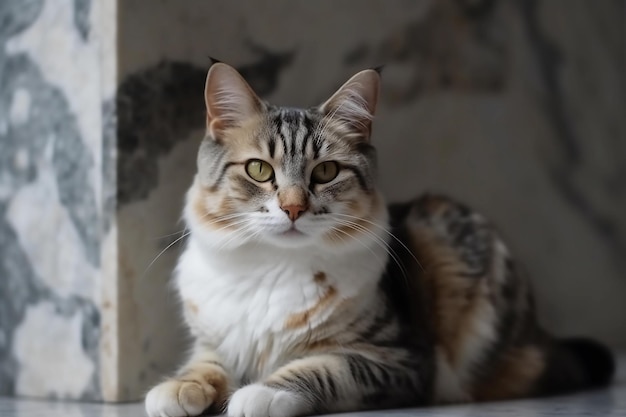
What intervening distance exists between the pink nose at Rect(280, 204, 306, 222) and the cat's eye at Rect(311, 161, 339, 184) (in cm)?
12

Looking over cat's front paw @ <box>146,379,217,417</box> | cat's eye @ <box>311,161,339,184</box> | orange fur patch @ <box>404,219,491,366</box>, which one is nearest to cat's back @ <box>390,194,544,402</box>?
orange fur patch @ <box>404,219,491,366</box>

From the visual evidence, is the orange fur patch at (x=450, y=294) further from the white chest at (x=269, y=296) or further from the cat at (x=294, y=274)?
the white chest at (x=269, y=296)

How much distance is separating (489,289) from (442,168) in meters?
0.89

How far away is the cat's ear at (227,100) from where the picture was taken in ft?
6.23

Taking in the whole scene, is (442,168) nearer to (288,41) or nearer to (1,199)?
(288,41)

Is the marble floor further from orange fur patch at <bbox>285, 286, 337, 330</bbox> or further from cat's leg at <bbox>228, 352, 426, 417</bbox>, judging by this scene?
orange fur patch at <bbox>285, 286, 337, 330</bbox>

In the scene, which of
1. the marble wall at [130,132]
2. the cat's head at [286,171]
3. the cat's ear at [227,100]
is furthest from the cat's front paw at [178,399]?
the cat's ear at [227,100]

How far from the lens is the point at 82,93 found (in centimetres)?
228

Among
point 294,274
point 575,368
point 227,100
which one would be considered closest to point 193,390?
point 294,274

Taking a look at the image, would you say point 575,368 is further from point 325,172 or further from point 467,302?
point 325,172

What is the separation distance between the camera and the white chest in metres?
1.91

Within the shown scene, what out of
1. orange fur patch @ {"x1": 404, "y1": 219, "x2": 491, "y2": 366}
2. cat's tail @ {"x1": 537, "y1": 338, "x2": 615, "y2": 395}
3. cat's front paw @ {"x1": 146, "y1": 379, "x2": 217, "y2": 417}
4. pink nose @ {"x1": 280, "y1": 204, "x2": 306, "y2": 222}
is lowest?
cat's tail @ {"x1": 537, "y1": 338, "x2": 615, "y2": 395}

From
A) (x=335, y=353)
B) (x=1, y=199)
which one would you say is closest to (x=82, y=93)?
(x=1, y=199)

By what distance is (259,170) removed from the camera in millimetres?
1885
